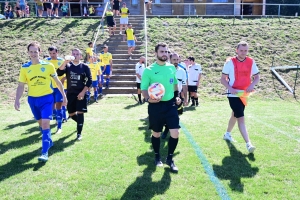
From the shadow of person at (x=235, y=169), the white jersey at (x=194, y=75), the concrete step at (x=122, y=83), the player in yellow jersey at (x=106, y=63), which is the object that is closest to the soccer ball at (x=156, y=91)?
the shadow of person at (x=235, y=169)

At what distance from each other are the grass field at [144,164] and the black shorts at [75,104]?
27.9 inches

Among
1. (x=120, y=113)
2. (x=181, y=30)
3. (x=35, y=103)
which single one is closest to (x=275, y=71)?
(x=181, y=30)

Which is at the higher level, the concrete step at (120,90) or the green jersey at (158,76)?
the green jersey at (158,76)

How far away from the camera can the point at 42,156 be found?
5.23 meters

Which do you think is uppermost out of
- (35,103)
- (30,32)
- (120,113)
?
(30,32)

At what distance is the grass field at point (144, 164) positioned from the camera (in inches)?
163

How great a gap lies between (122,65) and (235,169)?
11047 millimetres

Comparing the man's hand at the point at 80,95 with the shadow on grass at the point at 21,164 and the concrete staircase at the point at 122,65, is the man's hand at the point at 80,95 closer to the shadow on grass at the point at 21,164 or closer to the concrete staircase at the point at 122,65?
the shadow on grass at the point at 21,164

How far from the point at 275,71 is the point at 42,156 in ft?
43.6

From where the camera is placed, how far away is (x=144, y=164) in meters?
5.10

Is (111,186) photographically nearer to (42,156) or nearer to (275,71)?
(42,156)

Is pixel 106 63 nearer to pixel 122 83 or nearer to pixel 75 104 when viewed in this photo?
pixel 122 83

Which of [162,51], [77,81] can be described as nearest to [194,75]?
[77,81]

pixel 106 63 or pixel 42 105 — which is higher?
pixel 106 63
